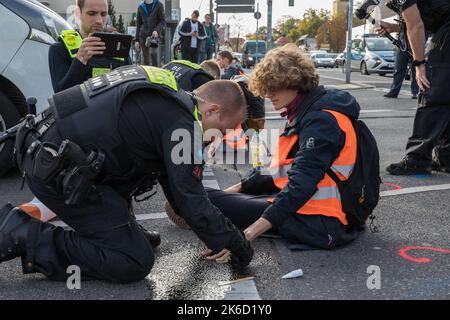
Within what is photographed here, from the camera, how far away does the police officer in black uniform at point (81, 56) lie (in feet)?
12.7

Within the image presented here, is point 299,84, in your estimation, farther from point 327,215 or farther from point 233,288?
point 233,288

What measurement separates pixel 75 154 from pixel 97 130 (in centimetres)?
16

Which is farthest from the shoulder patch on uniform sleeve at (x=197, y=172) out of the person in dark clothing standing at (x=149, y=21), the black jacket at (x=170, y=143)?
the person in dark clothing standing at (x=149, y=21)

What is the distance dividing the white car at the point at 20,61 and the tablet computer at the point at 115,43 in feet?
5.04

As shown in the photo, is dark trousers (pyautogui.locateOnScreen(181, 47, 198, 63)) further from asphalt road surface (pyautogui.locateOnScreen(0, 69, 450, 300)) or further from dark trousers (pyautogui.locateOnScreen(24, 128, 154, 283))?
dark trousers (pyautogui.locateOnScreen(24, 128, 154, 283))

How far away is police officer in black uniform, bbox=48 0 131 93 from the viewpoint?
3.86m

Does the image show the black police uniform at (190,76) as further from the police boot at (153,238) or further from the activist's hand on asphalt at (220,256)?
the activist's hand on asphalt at (220,256)

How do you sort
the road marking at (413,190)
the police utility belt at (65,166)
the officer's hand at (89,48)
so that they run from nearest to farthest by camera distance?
the police utility belt at (65,166) → the officer's hand at (89,48) → the road marking at (413,190)

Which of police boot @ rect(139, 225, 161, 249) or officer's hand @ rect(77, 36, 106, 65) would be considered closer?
police boot @ rect(139, 225, 161, 249)

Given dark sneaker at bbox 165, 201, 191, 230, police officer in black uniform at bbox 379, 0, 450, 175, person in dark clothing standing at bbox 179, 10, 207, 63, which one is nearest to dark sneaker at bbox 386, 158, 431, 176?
police officer in black uniform at bbox 379, 0, 450, 175

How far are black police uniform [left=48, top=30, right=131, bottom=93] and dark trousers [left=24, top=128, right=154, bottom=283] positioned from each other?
1.26 m

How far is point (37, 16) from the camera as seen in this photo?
534 centimetres

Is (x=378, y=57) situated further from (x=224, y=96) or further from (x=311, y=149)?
(x=224, y=96)

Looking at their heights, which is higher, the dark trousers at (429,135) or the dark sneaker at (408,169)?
the dark trousers at (429,135)
